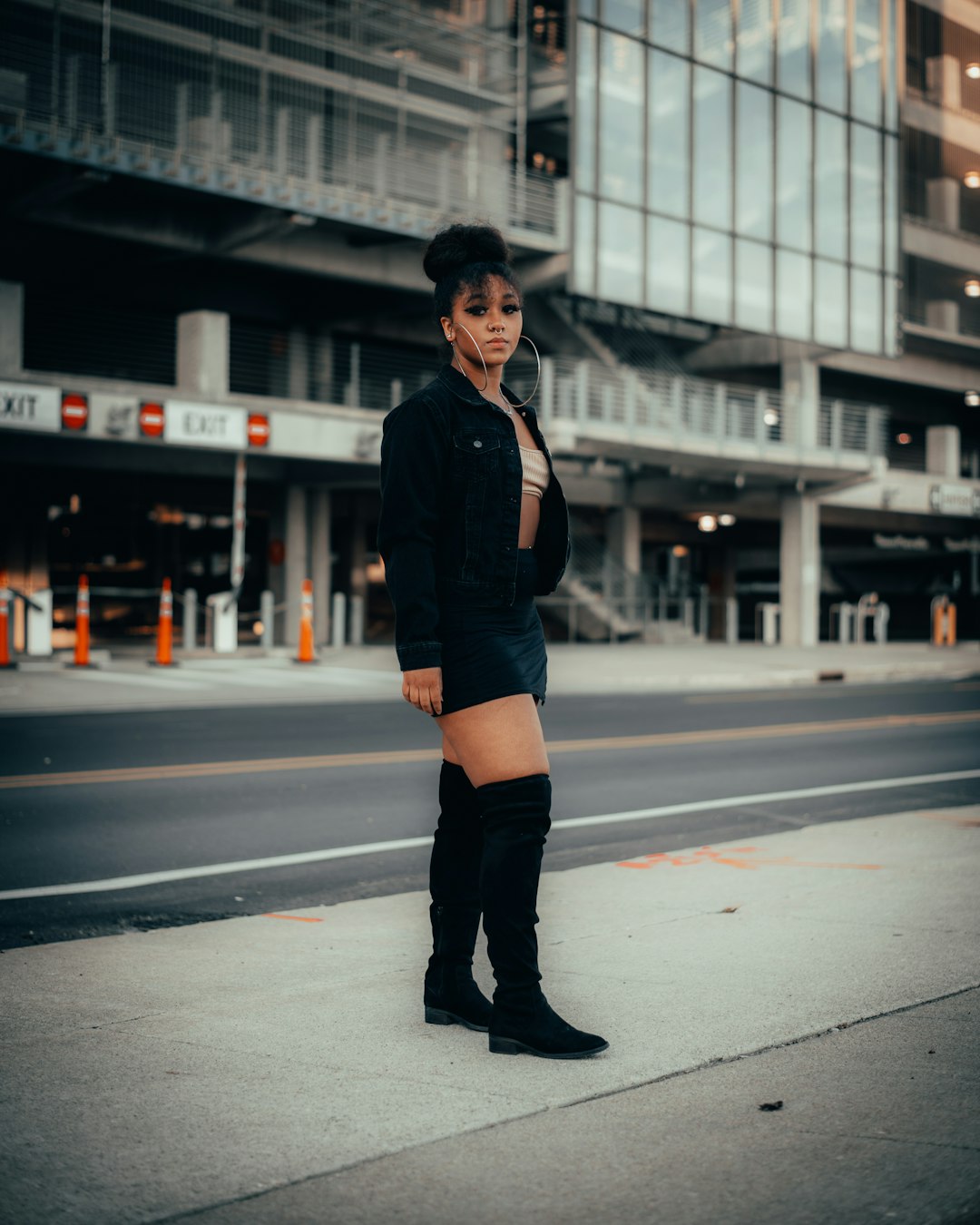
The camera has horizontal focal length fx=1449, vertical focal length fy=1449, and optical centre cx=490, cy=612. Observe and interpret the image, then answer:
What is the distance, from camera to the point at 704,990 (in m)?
4.48

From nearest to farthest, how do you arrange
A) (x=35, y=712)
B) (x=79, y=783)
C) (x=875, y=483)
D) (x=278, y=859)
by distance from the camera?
1. (x=278, y=859)
2. (x=79, y=783)
3. (x=35, y=712)
4. (x=875, y=483)

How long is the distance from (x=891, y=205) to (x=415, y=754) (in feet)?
111

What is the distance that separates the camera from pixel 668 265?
1375 inches

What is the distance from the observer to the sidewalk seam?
9.29 feet

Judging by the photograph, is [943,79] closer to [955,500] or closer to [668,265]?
[955,500]

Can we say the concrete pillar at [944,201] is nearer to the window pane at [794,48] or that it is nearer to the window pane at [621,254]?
the window pane at [794,48]

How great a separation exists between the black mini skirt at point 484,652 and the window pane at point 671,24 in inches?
1324

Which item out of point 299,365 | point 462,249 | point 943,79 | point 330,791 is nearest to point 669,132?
point 299,365

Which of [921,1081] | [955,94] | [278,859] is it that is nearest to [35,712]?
Answer: [278,859]

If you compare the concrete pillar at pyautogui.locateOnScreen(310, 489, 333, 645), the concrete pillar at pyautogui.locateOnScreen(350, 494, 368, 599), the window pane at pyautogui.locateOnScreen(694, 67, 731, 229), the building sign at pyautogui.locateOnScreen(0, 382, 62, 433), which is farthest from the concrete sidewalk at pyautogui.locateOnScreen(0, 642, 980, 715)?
the window pane at pyautogui.locateOnScreen(694, 67, 731, 229)

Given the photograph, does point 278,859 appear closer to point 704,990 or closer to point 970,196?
point 704,990

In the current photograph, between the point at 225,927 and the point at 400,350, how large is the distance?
103ft

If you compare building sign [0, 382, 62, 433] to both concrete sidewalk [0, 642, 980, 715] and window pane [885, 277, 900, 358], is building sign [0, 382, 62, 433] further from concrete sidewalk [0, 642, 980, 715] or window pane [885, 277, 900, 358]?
window pane [885, 277, 900, 358]

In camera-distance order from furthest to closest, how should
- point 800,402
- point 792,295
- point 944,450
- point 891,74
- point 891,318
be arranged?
point 944,450 < point 891,74 < point 891,318 < point 800,402 < point 792,295
